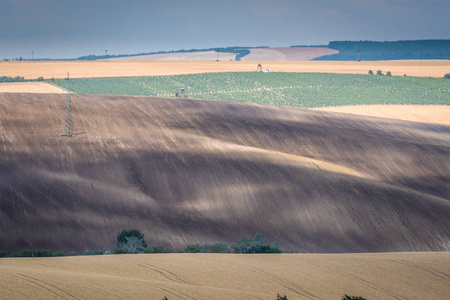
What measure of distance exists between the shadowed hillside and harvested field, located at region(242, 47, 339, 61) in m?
115

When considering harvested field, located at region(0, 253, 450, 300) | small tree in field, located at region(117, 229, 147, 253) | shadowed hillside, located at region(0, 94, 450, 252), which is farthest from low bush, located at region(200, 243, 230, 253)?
harvested field, located at region(0, 253, 450, 300)

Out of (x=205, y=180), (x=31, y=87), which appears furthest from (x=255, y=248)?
(x=31, y=87)

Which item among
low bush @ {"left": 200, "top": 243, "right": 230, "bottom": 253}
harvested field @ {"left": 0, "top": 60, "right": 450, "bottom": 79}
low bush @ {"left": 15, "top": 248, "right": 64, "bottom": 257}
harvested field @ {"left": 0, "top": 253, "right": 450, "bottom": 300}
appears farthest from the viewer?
harvested field @ {"left": 0, "top": 60, "right": 450, "bottom": 79}

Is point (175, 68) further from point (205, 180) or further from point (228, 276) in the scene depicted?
point (228, 276)

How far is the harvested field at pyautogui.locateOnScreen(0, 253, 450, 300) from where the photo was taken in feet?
70.8

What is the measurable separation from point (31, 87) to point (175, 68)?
46.2m

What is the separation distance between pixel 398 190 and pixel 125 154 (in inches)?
826

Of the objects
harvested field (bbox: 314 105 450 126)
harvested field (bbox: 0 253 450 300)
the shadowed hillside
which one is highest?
harvested field (bbox: 314 105 450 126)

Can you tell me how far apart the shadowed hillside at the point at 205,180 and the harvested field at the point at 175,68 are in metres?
47.3

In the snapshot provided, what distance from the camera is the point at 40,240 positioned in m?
36.5

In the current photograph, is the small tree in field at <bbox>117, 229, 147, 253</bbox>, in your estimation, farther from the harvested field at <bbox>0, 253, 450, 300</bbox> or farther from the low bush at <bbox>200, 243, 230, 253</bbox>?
the harvested field at <bbox>0, 253, 450, 300</bbox>

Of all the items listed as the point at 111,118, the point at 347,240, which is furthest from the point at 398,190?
the point at 111,118

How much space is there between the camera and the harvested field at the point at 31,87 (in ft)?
284

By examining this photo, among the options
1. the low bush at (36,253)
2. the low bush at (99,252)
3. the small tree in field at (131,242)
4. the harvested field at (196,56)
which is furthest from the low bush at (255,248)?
the harvested field at (196,56)
